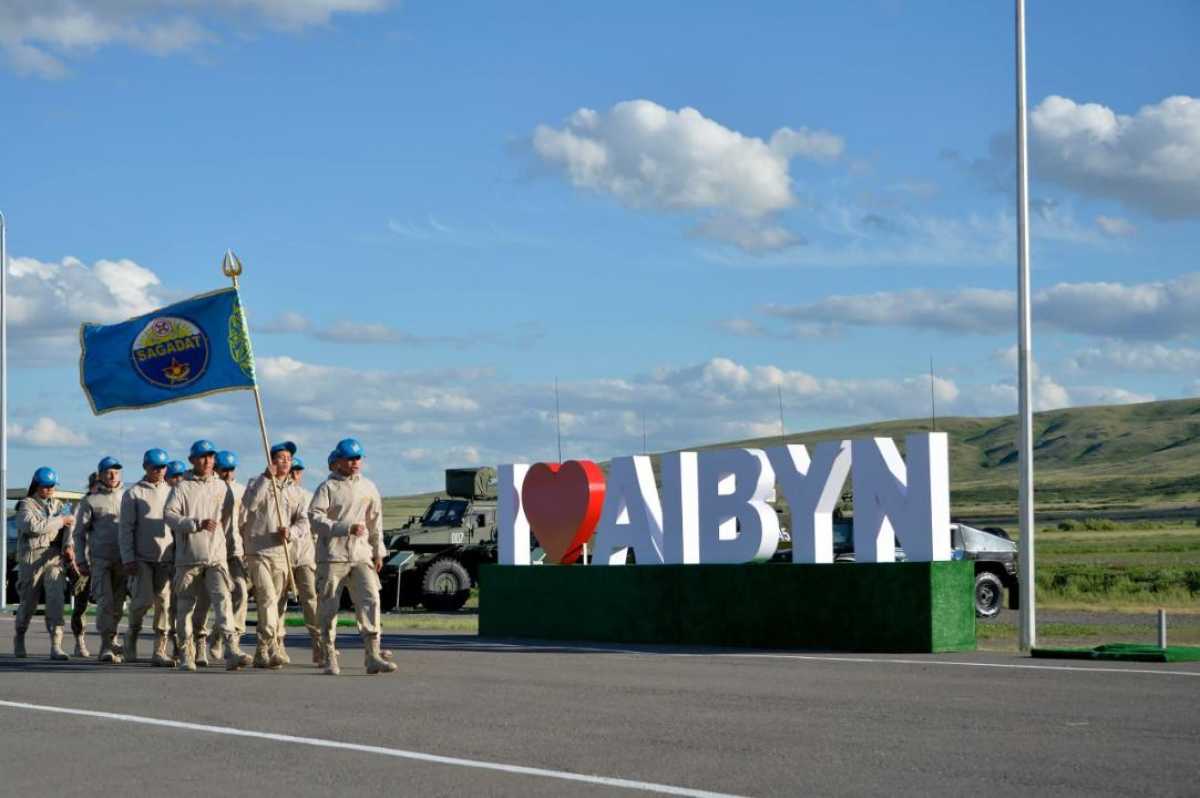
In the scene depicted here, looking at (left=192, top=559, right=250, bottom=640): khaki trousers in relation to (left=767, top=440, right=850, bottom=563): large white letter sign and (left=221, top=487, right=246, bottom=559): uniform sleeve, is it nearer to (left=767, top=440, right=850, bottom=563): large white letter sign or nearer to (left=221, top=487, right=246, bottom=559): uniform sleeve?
(left=221, top=487, right=246, bottom=559): uniform sleeve

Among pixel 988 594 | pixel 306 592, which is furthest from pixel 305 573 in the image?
pixel 988 594

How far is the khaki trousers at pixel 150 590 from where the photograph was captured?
16.7 m

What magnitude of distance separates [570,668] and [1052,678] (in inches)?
166

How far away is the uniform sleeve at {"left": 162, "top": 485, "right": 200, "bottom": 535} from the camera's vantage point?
15.8 metres

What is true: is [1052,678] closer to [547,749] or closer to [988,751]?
[988,751]

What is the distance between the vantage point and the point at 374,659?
14.6 metres

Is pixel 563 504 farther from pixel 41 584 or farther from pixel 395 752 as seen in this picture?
pixel 395 752

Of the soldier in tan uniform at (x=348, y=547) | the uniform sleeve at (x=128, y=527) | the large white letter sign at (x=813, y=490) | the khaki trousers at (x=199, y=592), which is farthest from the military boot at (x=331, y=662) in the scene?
the large white letter sign at (x=813, y=490)

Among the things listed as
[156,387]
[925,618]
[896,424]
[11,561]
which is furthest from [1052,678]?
[896,424]

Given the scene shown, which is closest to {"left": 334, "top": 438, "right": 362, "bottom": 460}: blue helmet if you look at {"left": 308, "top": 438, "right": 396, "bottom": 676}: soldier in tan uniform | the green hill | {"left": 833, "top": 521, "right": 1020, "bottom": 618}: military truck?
{"left": 308, "top": 438, "right": 396, "bottom": 676}: soldier in tan uniform

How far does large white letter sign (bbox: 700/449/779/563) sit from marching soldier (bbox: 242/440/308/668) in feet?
15.7

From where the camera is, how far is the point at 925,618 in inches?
668

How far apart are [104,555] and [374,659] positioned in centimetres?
412

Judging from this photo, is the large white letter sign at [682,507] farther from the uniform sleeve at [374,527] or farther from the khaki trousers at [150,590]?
the khaki trousers at [150,590]
